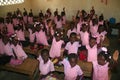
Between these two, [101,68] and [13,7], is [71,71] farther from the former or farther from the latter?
[13,7]

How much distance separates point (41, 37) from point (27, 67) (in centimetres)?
187

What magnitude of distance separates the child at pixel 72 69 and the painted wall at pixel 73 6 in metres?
6.19

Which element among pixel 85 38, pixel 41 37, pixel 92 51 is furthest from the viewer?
pixel 41 37

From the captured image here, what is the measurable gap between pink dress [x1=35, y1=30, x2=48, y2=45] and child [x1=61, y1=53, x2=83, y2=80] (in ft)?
8.56

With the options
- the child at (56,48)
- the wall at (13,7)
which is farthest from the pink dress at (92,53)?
the wall at (13,7)

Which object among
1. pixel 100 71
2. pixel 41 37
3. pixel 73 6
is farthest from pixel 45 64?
pixel 73 6

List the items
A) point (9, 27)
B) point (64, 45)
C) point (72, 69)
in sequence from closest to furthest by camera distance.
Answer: point (72, 69)
point (64, 45)
point (9, 27)

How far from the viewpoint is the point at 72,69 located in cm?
466

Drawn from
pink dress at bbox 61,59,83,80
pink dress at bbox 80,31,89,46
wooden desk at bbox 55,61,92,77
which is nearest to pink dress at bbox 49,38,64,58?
wooden desk at bbox 55,61,92,77

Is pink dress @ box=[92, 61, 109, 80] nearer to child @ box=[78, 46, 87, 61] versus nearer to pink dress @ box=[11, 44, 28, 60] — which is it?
child @ box=[78, 46, 87, 61]

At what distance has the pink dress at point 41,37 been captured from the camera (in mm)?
7227

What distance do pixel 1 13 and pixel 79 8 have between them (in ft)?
13.2

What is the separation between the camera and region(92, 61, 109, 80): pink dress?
4.66 metres

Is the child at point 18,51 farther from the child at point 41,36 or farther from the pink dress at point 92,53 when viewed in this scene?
the pink dress at point 92,53
